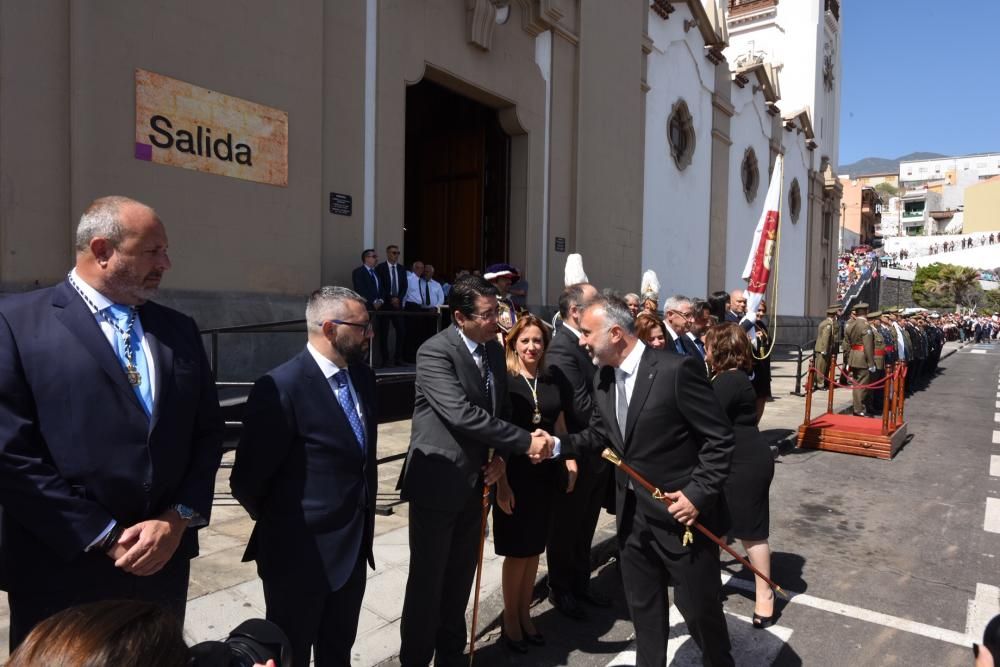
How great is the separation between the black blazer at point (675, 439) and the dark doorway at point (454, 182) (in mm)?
9281

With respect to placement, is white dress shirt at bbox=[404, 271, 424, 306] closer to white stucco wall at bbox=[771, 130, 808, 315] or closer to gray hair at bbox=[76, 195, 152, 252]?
gray hair at bbox=[76, 195, 152, 252]

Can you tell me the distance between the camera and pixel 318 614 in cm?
245

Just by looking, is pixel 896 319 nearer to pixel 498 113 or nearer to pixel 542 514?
pixel 498 113

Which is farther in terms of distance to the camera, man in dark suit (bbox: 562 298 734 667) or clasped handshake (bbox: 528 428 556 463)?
clasped handshake (bbox: 528 428 556 463)

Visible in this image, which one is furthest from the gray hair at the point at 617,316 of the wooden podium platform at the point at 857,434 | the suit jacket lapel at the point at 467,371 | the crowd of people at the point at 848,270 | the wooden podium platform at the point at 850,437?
the crowd of people at the point at 848,270

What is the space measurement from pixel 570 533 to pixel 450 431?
1279 mm

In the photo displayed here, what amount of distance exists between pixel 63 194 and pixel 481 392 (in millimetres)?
5263

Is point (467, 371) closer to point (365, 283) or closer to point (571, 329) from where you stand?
point (571, 329)

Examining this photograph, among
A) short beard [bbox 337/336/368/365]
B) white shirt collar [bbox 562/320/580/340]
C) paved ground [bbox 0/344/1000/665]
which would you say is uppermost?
white shirt collar [bbox 562/320/580/340]

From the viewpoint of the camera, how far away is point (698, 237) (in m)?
17.8

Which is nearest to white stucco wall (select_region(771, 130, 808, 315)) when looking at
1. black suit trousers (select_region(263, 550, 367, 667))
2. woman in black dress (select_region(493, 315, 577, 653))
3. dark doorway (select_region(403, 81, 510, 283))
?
dark doorway (select_region(403, 81, 510, 283))

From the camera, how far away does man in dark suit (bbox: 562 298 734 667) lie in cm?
276

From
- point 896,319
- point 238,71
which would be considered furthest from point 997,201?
point 238,71

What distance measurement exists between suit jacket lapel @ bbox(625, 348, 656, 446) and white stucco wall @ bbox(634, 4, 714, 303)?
1222 centimetres
